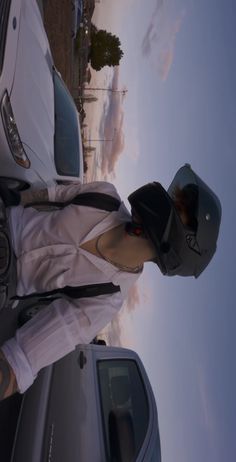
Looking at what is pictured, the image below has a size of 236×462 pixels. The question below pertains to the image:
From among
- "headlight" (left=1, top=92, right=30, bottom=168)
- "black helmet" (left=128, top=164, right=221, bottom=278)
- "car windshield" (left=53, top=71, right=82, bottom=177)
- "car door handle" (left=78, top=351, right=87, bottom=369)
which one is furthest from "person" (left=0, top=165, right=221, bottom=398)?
"car windshield" (left=53, top=71, right=82, bottom=177)

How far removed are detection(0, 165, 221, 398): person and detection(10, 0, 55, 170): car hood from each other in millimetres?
1065

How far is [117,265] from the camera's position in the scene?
2.37 m

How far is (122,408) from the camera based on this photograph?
336 cm

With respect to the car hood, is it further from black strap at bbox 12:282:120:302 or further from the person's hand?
black strap at bbox 12:282:120:302

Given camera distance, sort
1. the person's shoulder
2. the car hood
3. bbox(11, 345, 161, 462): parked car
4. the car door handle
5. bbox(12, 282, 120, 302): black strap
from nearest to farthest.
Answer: bbox(12, 282, 120, 302): black strap
the person's shoulder
bbox(11, 345, 161, 462): parked car
the car hood
the car door handle

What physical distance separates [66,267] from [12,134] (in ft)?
4.09

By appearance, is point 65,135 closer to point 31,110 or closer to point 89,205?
point 31,110

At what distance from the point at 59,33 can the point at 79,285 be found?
15395 millimetres

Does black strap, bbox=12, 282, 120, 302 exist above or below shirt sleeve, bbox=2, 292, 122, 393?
above

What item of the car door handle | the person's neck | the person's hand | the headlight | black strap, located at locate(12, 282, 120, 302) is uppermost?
the headlight

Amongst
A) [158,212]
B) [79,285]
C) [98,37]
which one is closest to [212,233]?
[158,212]

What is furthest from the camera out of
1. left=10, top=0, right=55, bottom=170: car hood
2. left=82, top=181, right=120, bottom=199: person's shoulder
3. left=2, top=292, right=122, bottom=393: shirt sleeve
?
left=10, top=0, right=55, bottom=170: car hood

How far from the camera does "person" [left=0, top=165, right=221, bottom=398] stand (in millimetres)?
2293

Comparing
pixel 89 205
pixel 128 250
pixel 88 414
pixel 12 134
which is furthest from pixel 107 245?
pixel 88 414
